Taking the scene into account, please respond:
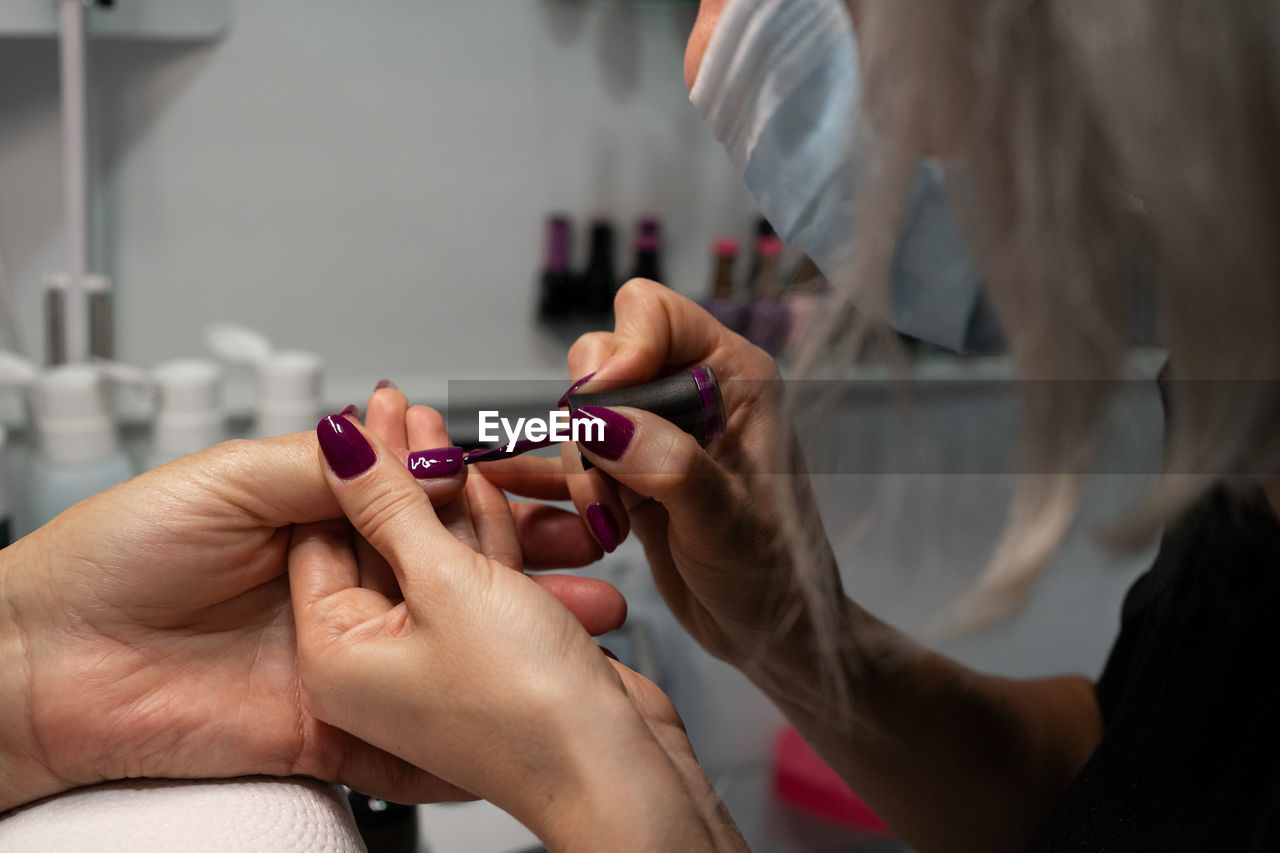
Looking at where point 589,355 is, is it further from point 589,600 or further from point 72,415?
point 72,415

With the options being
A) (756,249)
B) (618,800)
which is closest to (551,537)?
(618,800)

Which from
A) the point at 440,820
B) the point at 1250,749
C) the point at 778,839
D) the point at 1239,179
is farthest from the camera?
the point at 778,839

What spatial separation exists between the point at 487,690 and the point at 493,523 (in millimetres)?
200

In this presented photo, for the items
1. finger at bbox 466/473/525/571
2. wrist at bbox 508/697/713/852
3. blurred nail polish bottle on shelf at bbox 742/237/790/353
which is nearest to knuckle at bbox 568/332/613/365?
finger at bbox 466/473/525/571

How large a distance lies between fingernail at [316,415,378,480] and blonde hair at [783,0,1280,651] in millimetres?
244

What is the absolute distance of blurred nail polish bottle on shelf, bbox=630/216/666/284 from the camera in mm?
1024

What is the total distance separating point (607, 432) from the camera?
1.60 feet

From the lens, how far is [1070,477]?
0.38m

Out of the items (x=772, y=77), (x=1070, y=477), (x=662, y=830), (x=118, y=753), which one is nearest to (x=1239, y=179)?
(x=1070, y=477)

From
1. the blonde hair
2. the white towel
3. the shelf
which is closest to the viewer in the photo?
the blonde hair

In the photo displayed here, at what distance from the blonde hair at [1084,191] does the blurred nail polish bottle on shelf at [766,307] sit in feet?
1.70

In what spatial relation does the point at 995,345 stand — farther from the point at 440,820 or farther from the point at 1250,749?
the point at 440,820

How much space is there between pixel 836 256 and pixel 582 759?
0.29 meters

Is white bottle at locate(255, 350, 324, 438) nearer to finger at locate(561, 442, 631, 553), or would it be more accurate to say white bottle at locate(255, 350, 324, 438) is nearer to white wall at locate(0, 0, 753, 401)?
white wall at locate(0, 0, 753, 401)
